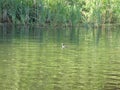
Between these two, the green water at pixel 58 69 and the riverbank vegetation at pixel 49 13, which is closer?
the green water at pixel 58 69

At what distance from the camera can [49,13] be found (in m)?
64.0

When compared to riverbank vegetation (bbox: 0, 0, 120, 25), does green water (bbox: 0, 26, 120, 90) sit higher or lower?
lower

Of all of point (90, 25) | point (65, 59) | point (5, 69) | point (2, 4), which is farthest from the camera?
point (90, 25)

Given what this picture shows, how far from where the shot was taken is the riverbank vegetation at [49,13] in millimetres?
62281

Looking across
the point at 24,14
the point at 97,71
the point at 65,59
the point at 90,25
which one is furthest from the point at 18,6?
the point at 97,71

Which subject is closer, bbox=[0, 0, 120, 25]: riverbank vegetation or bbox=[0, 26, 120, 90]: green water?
bbox=[0, 26, 120, 90]: green water

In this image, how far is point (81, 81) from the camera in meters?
18.9

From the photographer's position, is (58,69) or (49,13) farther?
(49,13)

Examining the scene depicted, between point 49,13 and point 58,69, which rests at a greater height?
point 49,13

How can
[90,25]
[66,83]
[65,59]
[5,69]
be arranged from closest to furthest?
[66,83] → [5,69] → [65,59] → [90,25]

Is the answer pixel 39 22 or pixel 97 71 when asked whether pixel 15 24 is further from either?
pixel 97 71

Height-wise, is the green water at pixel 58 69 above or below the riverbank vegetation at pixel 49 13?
below

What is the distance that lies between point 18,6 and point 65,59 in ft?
124

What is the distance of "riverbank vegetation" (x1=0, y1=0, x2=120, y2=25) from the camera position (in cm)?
6228
